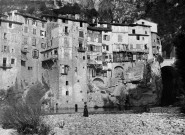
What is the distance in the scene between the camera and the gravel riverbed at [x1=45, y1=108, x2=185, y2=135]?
924 inches

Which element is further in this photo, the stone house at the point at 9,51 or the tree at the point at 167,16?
the tree at the point at 167,16

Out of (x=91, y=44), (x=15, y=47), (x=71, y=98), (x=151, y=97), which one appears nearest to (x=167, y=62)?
(x=151, y=97)

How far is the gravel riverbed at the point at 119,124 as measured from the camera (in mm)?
23469

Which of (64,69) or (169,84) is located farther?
(169,84)

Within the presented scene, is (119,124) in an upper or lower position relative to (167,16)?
lower

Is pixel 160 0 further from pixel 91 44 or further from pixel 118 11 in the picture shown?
pixel 91 44

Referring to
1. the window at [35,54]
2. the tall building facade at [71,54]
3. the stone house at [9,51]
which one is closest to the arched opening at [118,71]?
the tall building facade at [71,54]

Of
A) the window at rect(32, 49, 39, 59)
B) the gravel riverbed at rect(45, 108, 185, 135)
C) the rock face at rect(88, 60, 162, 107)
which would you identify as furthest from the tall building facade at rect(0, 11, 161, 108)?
the gravel riverbed at rect(45, 108, 185, 135)

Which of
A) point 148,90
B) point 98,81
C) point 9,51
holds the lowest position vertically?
point 148,90

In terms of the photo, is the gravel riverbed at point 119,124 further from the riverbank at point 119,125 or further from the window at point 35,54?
the window at point 35,54

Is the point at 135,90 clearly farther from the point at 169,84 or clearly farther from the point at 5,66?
the point at 5,66

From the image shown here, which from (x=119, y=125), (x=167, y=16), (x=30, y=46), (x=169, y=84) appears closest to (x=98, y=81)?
(x=30, y=46)

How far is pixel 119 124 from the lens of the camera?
2556 centimetres

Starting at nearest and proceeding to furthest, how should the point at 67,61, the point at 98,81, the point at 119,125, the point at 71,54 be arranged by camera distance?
the point at 119,125, the point at 67,61, the point at 71,54, the point at 98,81
